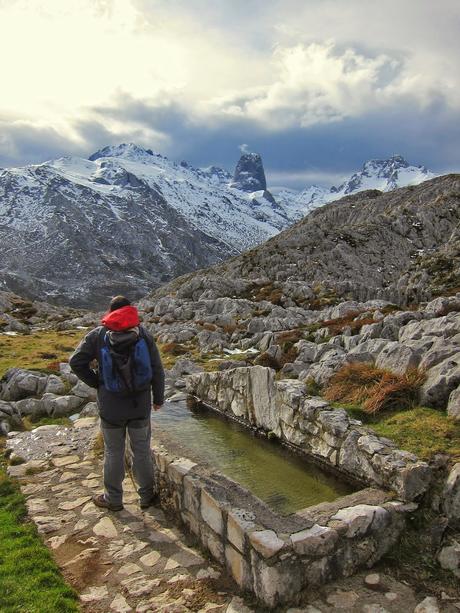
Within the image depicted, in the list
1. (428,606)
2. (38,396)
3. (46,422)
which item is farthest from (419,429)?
(38,396)

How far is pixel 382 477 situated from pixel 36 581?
562 cm

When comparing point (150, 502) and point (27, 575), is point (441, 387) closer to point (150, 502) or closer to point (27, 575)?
point (150, 502)

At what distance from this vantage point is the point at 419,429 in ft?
28.8

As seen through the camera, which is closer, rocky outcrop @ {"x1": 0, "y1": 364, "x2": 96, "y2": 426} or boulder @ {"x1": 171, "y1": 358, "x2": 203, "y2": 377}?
rocky outcrop @ {"x1": 0, "y1": 364, "x2": 96, "y2": 426}

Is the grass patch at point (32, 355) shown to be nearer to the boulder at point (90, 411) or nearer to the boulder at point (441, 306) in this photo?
the boulder at point (90, 411)

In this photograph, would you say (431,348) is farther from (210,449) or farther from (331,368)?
(210,449)

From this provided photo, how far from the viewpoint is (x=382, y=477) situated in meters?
7.93

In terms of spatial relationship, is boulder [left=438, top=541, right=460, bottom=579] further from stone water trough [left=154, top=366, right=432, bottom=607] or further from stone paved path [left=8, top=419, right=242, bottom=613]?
stone paved path [left=8, top=419, right=242, bottom=613]

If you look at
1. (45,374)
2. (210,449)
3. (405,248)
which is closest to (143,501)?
(210,449)

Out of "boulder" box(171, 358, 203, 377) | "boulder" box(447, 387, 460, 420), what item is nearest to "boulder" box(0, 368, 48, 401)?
"boulder" box(171, 358, 203, 377)

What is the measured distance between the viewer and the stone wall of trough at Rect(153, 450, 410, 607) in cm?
591

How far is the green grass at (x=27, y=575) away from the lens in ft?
19.6

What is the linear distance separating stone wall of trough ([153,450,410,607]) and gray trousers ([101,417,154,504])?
1.13 metres

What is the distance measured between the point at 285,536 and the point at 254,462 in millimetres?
4850
